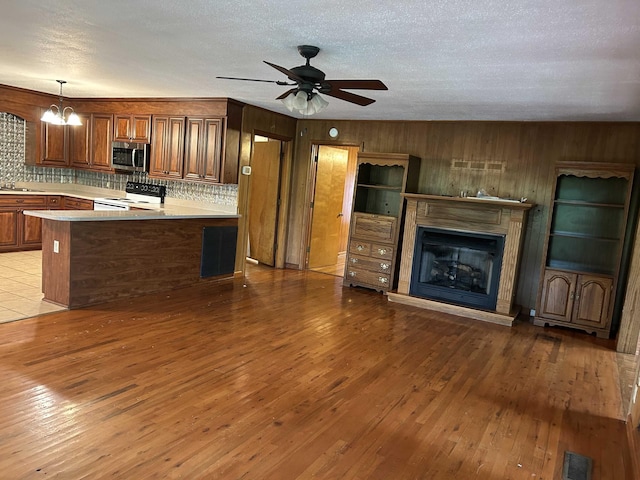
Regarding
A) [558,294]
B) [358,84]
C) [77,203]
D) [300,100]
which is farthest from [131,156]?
[558,294]

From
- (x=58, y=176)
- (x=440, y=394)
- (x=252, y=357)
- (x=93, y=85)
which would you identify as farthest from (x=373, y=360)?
(x=58, y=176)

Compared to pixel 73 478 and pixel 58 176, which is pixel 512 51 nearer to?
pixel 73 478

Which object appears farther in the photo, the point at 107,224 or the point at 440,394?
the point at 107,224

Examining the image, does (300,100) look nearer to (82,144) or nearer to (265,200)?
(265,200)

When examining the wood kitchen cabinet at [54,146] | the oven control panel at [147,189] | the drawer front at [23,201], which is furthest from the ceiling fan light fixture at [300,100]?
the wood kitchen cabinet at [54,146]

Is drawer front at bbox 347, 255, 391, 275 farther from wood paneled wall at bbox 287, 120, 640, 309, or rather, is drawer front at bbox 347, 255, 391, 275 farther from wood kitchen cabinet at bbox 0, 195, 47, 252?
wood kitchen cabinet at bbox 0, 195, 47, 252

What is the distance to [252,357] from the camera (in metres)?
3.68

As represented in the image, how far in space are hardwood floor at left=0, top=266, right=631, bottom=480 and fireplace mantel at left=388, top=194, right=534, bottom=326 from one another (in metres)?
0.50

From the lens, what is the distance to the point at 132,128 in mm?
6684

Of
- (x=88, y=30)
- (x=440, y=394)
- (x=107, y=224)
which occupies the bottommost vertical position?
(x=440, y=394)

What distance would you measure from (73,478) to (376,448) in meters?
1.49

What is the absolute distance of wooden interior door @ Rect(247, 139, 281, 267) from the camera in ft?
24.3

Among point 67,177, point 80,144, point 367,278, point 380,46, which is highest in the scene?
point 380,46

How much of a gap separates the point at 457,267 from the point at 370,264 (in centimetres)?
119
